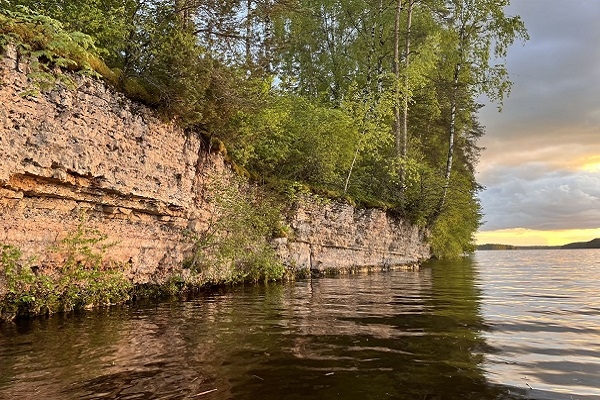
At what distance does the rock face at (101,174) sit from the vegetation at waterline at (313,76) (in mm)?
689

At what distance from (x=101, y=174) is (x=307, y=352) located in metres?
5.98

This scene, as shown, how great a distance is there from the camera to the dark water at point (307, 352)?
4.16m

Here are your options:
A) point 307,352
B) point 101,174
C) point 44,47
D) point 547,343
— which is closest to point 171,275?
point 101,174

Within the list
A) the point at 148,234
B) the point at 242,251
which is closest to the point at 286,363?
the point at 148,234

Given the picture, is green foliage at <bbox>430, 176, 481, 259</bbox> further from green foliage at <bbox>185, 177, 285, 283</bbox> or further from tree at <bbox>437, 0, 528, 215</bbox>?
green foliage at <bbox>185, 177, 285, 283</bbox>

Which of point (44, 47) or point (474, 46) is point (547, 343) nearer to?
point (44, 47)

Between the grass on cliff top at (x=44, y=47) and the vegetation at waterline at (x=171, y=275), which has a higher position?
the grass on cliff top at (x=44, y=47)

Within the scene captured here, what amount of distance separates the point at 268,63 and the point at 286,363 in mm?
11933

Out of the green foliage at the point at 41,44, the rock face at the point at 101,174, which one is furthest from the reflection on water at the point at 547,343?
the green foliage at the point at 41,44

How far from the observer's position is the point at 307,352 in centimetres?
553

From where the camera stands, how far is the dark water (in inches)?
164

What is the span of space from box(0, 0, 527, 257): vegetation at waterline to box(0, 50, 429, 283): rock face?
689 mm

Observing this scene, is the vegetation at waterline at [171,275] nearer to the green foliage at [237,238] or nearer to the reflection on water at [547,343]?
the green foliage at [237,238]

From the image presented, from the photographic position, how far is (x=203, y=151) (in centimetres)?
1275
